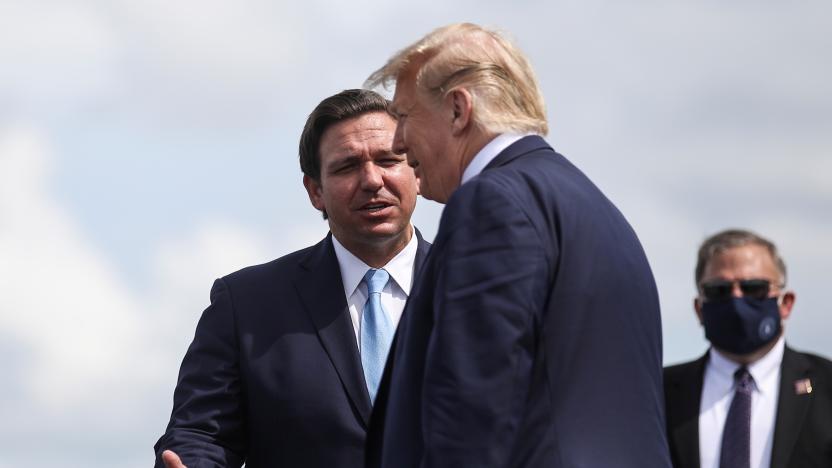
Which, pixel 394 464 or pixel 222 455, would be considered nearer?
pixel 394 464

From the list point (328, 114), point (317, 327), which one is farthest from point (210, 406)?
point (328, 114)

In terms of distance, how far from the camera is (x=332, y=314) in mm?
5570

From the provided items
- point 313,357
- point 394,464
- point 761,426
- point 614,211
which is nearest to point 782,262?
point 761,426

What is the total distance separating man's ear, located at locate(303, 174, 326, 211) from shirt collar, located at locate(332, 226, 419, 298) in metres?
0.33

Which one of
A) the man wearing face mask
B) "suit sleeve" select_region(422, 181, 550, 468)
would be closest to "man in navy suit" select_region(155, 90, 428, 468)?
"suit sleeve" select_region(422, 181, 550, 468)

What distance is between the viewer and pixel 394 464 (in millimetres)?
3705

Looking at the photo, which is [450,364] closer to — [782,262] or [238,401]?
[238,401]

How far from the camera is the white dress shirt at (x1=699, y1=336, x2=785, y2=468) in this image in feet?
22.4

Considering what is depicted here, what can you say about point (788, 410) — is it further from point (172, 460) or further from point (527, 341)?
point (527, 341)

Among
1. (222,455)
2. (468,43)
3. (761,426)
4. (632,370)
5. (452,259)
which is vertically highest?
(468,43)

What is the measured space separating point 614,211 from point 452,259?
576mm

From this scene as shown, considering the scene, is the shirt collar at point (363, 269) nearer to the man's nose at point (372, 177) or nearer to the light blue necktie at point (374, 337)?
the light blue necktie at point (374, 337)

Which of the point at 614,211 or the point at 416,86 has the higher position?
the point at 416,86

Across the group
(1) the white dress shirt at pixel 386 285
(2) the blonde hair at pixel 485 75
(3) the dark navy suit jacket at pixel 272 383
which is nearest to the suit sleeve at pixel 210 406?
(3) the dark navy suit jacket at pixel 272 383
